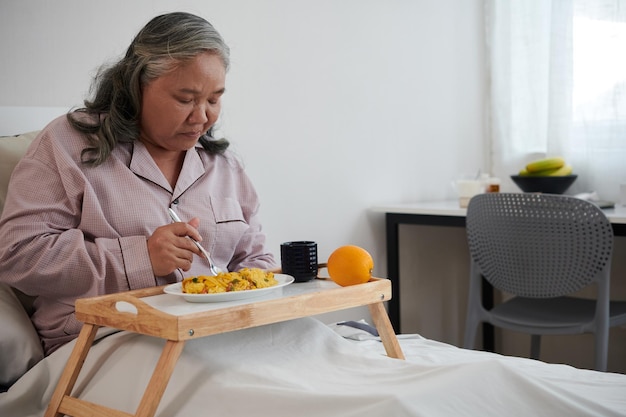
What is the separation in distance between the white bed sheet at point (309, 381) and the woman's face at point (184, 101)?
0.47 metres

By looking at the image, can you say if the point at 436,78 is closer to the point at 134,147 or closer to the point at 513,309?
the point at 513,309

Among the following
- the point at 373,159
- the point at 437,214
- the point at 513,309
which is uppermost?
the point at 373,159

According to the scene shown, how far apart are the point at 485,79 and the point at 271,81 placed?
1.17 meters

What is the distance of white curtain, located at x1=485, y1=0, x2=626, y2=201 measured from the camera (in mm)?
2939

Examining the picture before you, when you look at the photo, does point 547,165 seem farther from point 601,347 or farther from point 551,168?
point 601,347

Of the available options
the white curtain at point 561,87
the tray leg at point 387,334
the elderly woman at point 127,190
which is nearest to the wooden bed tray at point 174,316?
the tray leg at point 387,334

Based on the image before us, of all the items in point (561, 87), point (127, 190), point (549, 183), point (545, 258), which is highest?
point (561, 87)

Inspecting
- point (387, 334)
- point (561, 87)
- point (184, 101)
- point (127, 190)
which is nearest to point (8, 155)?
point (127, 190)

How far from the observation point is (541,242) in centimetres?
227

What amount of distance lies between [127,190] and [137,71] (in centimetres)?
25

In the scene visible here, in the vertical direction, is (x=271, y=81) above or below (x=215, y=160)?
above

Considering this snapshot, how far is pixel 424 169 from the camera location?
315 cm

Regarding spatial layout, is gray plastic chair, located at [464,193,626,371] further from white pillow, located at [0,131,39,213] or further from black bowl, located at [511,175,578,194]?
white pillow, located at [0,131,39,213]

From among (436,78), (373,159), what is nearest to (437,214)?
(373,159)
